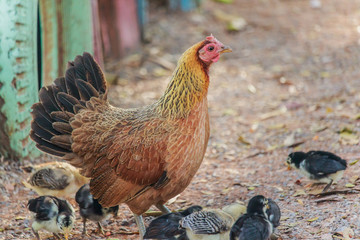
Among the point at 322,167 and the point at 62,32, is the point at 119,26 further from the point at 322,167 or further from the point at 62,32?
the point at 322,167

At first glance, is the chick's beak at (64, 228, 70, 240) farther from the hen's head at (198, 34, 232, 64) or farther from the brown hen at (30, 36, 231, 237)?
the hen's head at (198, 34, 232, 64)

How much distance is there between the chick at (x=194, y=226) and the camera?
14.1ft

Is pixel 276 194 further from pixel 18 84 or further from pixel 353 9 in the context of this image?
pixel 353 9

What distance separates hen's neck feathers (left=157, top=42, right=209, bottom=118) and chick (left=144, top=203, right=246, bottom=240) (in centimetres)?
85

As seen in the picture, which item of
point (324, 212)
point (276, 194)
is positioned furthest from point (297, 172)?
point (324, 212)

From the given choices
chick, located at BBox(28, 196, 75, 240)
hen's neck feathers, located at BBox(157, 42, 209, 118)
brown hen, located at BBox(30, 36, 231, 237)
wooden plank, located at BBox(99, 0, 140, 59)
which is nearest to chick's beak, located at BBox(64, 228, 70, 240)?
chick, located at BBox(28, 196, 75, 240)

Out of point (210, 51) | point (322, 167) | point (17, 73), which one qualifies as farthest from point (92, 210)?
point (322, 167)

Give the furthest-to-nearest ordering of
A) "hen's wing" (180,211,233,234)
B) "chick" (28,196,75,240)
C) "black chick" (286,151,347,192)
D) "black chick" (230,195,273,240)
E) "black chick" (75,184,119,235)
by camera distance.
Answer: "black chick" (286,151,347,192) → "black chick" (75,184,119,235) → "chick" (28,196,75,240) → "hen's wing" (180,211,233,234) → "black chick" (230,195,273,240)

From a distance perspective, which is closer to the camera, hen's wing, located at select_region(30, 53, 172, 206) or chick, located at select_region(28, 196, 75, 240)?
hen's wing, located at select_region(30, 53, 172, 206)

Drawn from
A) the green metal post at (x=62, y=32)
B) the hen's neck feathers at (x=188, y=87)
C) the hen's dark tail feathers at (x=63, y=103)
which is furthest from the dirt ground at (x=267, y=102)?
the green metal post at (x=62, y=32)

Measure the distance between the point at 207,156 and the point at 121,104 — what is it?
2.08 meters

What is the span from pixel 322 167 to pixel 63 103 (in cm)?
249

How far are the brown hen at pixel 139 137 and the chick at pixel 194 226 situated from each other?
242 mm

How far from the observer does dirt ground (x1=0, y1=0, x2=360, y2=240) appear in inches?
197
